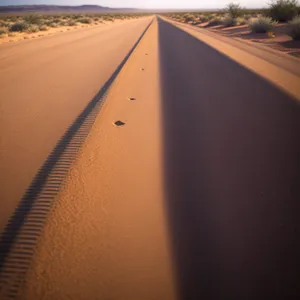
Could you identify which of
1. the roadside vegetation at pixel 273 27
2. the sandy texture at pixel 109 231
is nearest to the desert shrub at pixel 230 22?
the roadside vegetation at pixel 273 27

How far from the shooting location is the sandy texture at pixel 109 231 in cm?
246

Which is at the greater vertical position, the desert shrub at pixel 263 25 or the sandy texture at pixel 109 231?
the desert shrub at pixel 263 25

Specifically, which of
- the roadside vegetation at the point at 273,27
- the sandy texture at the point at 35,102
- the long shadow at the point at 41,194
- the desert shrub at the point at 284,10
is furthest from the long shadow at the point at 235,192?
the desert shrub at the point at 284,10

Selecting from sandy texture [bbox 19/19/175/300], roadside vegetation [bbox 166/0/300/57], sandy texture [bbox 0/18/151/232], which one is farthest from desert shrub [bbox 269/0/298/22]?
sandy texture [bbox 19/19/175/300]

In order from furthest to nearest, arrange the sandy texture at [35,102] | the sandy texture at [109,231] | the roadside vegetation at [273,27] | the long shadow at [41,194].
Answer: the roadside vegetation at [273,27]
the sandy texture at [35,102]
the long shadow at [41,194]
the sandy texture at [109,231]

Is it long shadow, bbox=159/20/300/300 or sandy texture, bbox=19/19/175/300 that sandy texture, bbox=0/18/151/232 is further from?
long shadow, bbox=159/20/300/300

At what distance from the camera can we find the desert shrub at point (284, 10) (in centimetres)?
2760

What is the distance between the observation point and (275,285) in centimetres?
241

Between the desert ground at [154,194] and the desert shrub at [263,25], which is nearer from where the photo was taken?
the desert ground at [154,194]

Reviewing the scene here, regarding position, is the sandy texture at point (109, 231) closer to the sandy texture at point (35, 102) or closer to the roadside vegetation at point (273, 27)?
the sandy texture at point (35, 102)

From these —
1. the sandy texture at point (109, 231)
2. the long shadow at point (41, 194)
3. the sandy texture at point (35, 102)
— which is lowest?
the sandy texture at point (35, 102)

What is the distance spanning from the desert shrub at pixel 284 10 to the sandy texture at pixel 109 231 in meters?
31.5

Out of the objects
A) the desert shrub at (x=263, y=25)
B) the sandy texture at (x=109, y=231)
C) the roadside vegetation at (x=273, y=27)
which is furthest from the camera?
the desert shrub at (x=263, y=25)

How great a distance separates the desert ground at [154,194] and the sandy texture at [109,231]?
14mm
